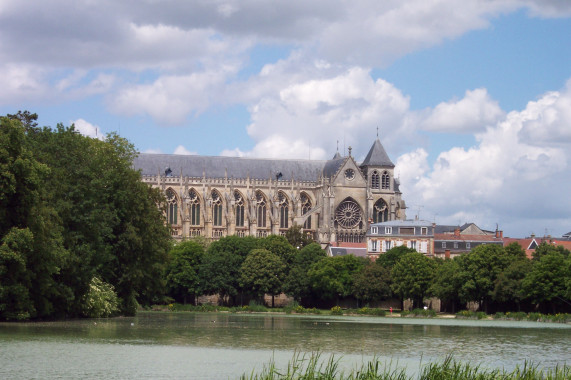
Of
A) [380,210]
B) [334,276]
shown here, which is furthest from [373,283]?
[380,210]

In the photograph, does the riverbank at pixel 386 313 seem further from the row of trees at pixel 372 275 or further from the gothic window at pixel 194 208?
the gothic window at pixel 194 208

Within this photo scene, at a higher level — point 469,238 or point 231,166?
point 231,166

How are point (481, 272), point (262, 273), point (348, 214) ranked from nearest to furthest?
point (481, 272) < point (262, 273) < point (348, 214)

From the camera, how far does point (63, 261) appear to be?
166 ft

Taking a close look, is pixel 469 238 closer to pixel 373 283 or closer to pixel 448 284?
pixel 373 283

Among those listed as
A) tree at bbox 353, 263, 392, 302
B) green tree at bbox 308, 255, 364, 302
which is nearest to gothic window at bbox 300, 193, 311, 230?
green tree at bbox 308, 255, 364, 302

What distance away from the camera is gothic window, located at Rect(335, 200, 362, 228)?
451ft

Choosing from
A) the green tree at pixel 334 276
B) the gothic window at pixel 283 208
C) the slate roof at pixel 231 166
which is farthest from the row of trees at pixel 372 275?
the slate roof at pixel 231 166

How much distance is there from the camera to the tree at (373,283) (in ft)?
313

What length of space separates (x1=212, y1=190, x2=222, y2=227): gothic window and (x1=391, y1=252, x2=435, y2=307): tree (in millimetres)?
49722

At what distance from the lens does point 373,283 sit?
95.7m

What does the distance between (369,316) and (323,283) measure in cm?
1322

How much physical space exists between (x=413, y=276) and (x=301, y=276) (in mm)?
16145

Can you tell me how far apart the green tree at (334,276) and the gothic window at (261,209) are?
38521mm
